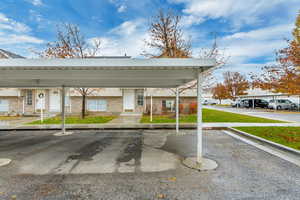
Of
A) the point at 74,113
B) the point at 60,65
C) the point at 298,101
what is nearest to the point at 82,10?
the point at 74,113

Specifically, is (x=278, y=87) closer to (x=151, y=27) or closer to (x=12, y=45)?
(x=151, y=27)

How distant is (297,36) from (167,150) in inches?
265

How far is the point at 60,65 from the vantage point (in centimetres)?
341

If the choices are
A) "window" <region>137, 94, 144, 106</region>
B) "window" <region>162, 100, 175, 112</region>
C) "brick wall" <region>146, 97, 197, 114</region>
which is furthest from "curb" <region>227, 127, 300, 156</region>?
"window" <region>137, 94, 144, 106</region>

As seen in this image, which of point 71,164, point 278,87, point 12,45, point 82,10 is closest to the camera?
point 71,164

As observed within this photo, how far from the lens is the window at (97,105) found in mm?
16680

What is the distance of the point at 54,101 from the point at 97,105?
15.2 feet

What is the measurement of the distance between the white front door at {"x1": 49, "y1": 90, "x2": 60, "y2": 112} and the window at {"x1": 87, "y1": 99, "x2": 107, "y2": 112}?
3.27 metres

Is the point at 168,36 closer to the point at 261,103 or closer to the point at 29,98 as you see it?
the point at 29,98

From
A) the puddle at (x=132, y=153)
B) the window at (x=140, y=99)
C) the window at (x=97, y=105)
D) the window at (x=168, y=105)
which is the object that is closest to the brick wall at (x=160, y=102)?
the window at (x=168, y=105)

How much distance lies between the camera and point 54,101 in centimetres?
1636

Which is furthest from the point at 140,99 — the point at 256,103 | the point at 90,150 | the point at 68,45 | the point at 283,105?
the point at 283,105

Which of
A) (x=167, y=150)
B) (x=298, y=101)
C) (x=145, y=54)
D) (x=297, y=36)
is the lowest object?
(x=167, y=150)

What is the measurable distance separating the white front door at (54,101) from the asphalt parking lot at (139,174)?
11.6m
